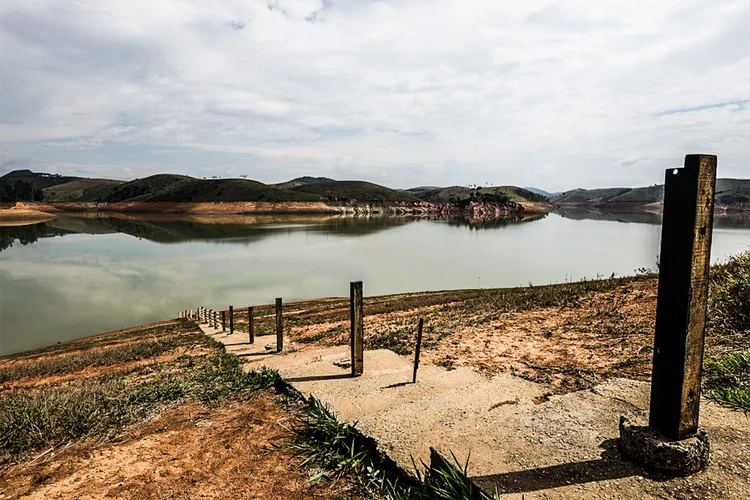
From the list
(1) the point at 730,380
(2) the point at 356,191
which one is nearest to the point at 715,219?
(2) the point at 356,191

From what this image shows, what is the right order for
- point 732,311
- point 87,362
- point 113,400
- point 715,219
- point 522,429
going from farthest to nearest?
point 715,219, point 87,362, point 732,311, point 113,400, point 522,429

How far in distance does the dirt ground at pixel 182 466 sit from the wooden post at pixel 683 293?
2.70 m

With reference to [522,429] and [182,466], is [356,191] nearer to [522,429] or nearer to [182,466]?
[182,466]

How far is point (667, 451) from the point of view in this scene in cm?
278

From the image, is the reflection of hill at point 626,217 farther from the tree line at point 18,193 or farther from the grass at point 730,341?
the tree line at point 18,193

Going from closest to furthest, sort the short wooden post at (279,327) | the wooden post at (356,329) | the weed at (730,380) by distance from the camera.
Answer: the weed at (730,380)
the wooden post at (356,329)
the short wooden post at (279,327)

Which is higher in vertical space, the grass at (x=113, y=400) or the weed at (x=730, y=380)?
the weed at (x=730, y=380)

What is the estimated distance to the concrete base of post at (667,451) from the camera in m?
2.75

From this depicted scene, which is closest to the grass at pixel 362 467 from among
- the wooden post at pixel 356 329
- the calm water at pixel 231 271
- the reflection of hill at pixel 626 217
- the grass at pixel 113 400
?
the wooden post at pixel 356 329

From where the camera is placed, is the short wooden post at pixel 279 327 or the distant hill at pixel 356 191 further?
the distant hill at pixel 356 191

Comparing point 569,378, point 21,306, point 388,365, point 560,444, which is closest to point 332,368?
point 388,365

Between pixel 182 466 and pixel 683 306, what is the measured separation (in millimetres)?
4602

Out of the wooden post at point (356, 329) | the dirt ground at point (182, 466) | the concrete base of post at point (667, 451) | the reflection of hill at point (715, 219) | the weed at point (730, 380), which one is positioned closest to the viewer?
the concrete base of post at point (667, 451)

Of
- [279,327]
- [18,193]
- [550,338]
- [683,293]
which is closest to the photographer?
[683,293]
